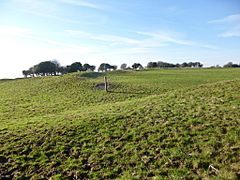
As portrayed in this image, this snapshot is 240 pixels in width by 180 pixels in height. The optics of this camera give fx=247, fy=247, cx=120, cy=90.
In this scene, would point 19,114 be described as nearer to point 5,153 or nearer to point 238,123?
point 5,153

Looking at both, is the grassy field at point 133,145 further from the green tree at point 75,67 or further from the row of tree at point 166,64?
the row of tree at point 166,64

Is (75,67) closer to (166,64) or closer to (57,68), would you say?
(57,68)

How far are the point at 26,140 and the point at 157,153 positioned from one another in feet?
22.4

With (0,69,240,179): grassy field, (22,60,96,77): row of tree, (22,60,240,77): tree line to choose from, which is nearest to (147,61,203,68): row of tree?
(22,60,240,77): tree line

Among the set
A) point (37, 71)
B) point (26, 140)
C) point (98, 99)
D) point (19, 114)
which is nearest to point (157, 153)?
point (26, 140)

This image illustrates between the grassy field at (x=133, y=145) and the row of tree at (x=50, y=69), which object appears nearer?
the grassy field at (x=133, y=145)

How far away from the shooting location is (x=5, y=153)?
37.3 ft

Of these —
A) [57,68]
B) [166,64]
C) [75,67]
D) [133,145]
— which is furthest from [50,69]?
[133,145]

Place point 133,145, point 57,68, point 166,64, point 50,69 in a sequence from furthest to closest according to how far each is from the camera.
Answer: point 166,64, point 57,68, point 50,69, point 133,145

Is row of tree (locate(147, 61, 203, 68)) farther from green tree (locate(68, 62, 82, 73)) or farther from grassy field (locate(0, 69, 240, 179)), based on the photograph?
grassy field (locate(0, 69, 240, 179))

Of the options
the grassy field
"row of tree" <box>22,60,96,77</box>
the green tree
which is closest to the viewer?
the grassy field

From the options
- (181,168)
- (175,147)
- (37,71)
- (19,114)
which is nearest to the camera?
(181,168)

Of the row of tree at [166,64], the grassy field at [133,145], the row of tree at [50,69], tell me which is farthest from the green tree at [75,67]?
the grassy field at [133,145]

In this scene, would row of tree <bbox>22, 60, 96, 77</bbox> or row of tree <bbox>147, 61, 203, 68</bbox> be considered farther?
row of tree <bbox>147, 61, 203, 68</bbox>
